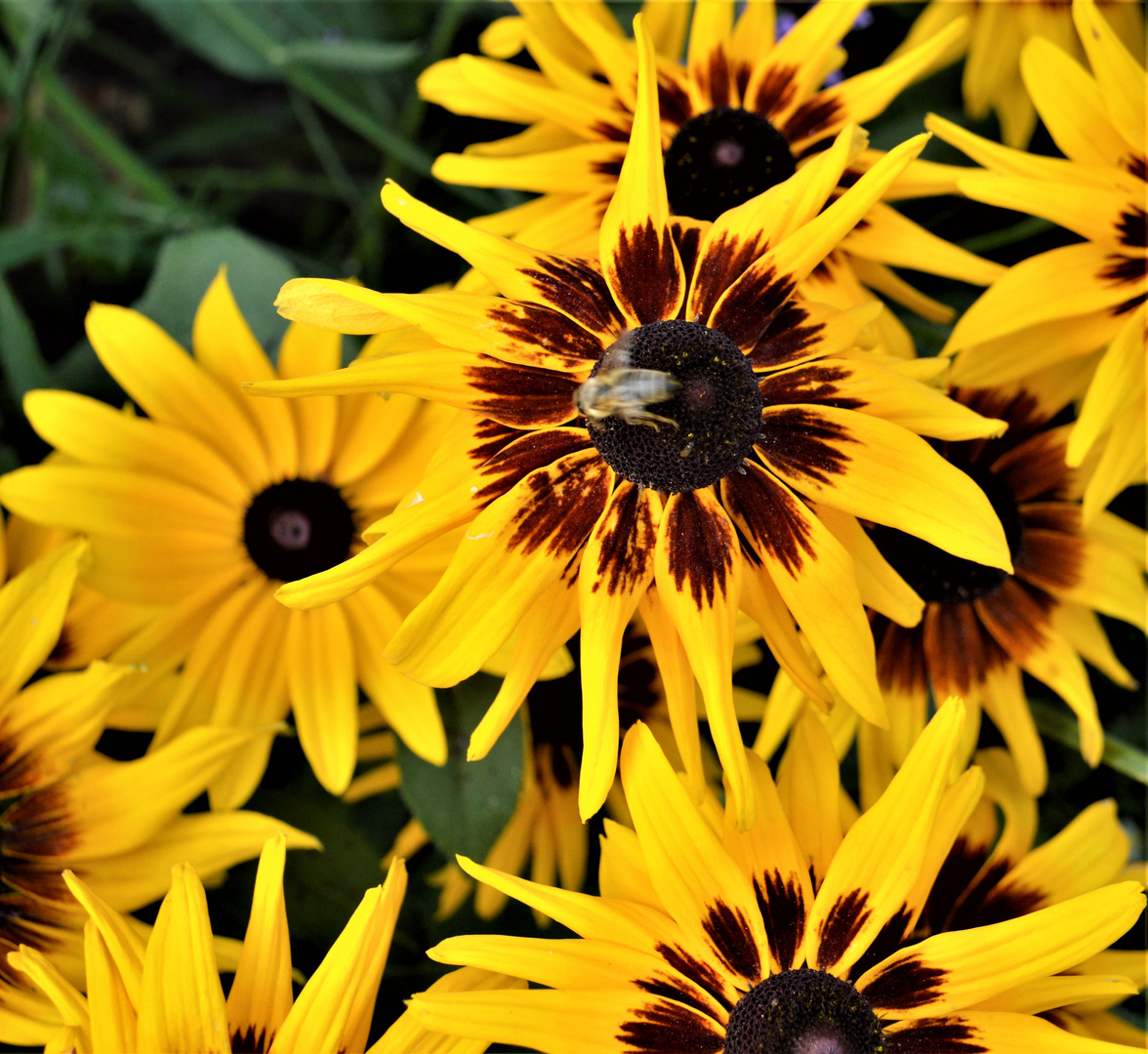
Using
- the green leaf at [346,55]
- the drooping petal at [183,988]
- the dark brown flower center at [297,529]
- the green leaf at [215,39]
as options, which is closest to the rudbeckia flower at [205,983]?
the drooping petal at [183,988]

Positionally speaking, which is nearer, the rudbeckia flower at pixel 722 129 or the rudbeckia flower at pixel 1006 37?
the rudbeckia flower at pixel 722 129

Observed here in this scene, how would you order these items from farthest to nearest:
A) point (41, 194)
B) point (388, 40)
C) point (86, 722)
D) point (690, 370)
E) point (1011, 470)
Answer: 1. point (388, 40)
2. point (41, 194)
3. point (1011, 470)
4. point (86, 722)
5. point (690, 370)

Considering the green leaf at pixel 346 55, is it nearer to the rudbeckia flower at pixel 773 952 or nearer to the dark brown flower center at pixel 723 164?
the dark brown flower center at pixel 723 164

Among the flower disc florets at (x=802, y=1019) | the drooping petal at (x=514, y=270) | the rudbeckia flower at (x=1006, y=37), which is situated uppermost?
the rudbeckia flower at (x=1006, y=37)

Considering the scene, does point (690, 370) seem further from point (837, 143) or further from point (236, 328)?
point (236, 328)

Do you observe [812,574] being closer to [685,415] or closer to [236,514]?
[685,415]

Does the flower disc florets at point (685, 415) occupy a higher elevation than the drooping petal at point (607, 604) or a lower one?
higher

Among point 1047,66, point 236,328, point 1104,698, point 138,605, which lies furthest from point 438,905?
point 1047,66
